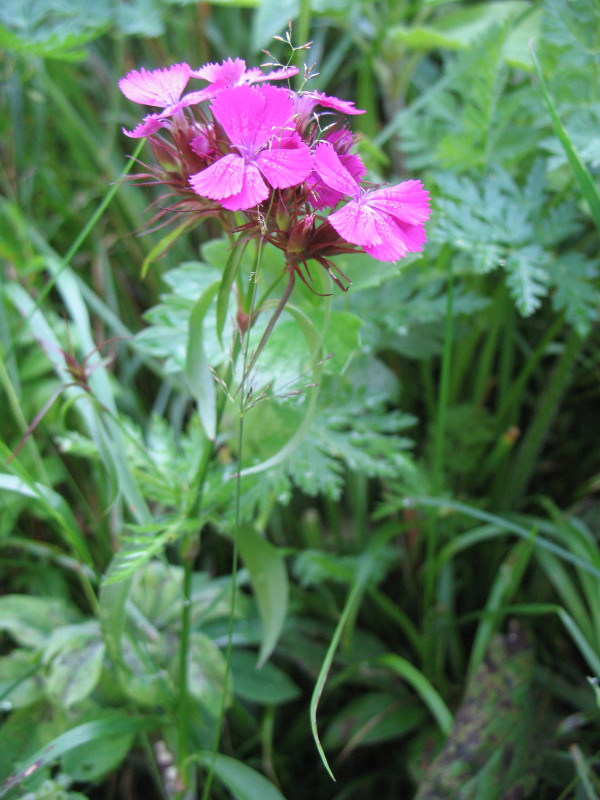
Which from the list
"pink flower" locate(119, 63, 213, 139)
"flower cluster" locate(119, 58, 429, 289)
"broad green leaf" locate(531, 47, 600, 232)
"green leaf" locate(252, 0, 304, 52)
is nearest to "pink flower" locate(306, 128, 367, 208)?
"flower cluster" locate(119, 58, 429, 289)

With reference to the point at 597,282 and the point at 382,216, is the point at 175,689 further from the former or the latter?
the point at 597,282

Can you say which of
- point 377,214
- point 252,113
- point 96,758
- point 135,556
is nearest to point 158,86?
point 252,113

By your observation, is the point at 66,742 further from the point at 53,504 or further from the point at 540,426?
the point at 540,426

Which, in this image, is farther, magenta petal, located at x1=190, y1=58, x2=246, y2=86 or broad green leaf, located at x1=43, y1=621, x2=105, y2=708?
broad green leaf, located at x1=43, y1=621, x2=105, y2=708

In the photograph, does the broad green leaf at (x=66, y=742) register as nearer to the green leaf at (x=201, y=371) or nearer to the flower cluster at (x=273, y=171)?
the green leaf at (x=201, y=371)

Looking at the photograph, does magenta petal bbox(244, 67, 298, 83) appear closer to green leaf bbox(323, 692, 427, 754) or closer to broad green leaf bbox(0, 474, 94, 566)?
broad green leaf bbox(0, 474, 94, 566)
